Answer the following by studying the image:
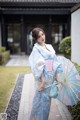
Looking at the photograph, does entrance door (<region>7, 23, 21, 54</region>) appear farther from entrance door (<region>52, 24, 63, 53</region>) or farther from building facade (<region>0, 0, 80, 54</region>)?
entrance door (<region>52, 24, 63, 53</region>)

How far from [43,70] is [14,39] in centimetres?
2596

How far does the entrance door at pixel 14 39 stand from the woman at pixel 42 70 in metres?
25.6

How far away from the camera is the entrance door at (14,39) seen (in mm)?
31656

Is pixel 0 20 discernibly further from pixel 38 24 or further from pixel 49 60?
pixel 49 60

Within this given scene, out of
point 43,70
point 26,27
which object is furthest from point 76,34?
point 26,27

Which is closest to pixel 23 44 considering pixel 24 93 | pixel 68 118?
pixel 24 93

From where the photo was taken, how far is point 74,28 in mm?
13688

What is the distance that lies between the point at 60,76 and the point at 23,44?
24938mm

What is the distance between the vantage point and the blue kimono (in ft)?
20.1

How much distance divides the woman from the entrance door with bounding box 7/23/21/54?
25601 millimetres

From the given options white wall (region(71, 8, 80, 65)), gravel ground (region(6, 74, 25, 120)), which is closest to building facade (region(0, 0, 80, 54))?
white wall (region(71, 8, 80, 65))

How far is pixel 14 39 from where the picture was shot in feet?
105

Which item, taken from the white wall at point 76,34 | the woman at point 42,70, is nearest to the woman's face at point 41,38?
the woman at point 42,70

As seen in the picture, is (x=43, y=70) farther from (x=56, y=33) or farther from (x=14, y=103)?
(x=56, y=33)
